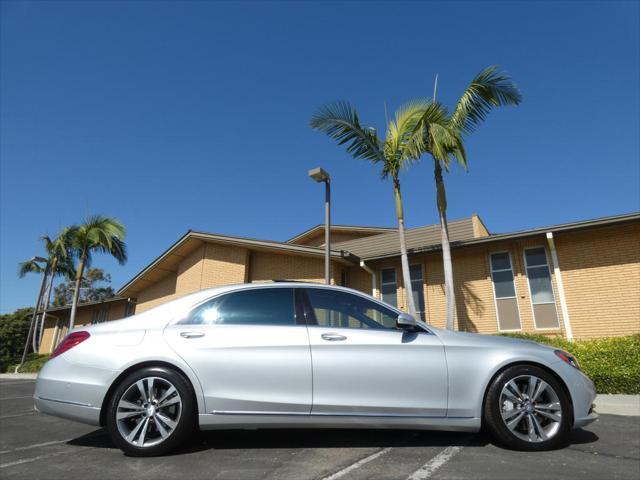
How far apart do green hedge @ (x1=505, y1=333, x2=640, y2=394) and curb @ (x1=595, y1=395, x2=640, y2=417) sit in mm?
506

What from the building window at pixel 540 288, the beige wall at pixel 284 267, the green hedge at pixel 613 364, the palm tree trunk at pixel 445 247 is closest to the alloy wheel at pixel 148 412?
the green hedge at pixel 613 364

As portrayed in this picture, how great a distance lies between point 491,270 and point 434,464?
1007 centimetres

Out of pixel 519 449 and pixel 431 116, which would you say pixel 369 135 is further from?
pixel 519 449

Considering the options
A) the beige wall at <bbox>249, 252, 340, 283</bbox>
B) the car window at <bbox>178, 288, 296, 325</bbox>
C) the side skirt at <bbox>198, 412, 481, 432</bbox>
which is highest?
the beige wall at <bbox>249, 252, 340, 283</bbox>

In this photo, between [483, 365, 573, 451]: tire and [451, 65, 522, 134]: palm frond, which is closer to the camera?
[483, 365, 573, 451]: tire

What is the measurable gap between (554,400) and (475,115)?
8.45 m

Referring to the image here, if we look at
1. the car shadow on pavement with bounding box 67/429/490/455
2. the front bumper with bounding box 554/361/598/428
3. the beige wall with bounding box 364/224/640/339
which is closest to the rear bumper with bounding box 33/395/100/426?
the car shadow on pavement with bounding box 67/429/490/455

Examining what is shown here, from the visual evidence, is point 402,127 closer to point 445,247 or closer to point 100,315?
point 445,247

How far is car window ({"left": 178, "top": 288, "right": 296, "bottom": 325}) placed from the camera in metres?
3.38

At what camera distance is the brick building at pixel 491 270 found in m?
9.82

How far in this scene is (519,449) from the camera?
307 cm

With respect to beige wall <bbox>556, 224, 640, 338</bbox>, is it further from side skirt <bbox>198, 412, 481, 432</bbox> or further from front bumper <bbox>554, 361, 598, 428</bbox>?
side skirt <bbox>198, 412, 481, 432</bbox>

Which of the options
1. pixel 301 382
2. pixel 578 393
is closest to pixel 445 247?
pixel 578 393

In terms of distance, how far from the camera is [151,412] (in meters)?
3.04
